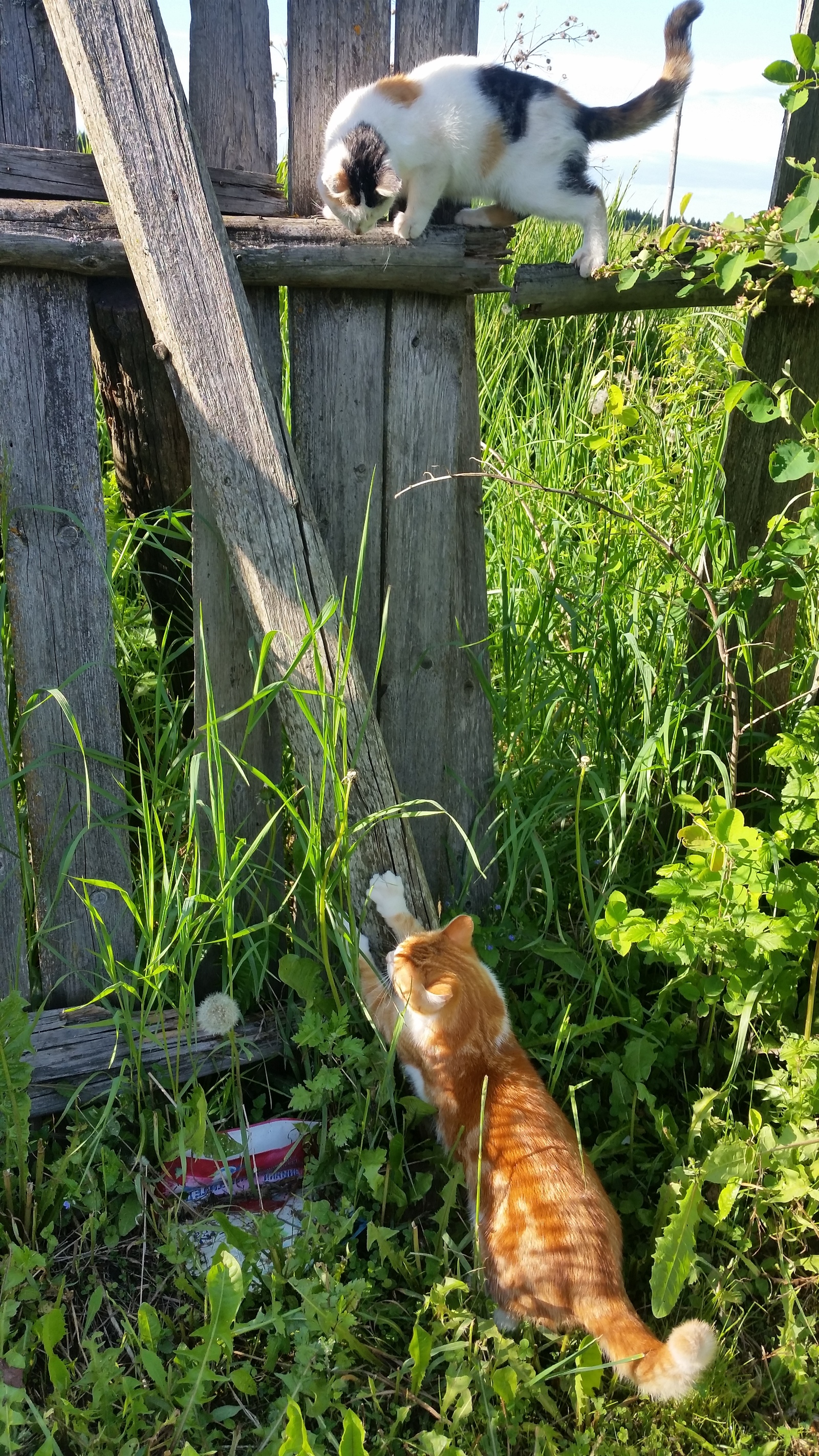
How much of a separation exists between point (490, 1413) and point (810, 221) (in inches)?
90.7

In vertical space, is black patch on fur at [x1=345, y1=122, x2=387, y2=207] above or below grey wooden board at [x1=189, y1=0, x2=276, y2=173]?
below

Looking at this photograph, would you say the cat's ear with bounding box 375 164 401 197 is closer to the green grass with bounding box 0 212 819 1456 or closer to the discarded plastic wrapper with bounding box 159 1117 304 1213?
the green grass with bounding box 0 212 819 1456

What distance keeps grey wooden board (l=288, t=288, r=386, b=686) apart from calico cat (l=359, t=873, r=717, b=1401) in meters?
0.66

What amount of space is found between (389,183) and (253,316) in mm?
392

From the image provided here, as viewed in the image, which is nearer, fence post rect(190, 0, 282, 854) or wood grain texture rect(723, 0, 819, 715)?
fence post rect(190, 0, 282, 854)

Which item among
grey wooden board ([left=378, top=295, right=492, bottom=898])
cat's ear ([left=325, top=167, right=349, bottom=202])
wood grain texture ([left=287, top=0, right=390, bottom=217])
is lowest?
grey wooden board ([left=378, top=295, right=492, bottom=898])

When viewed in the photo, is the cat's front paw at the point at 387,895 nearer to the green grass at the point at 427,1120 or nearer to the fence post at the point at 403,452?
Answer: the green grass at the point at 427,1120

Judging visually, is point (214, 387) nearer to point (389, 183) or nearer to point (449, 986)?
A: point (389, 183)

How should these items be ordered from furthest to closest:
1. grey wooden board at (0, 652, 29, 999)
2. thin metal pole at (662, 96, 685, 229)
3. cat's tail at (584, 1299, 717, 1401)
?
thin metal pole at (662, 96, 685, 229), grey wooden board at (0, 652, 29, 999), cat's tail at (584, 1299, 717, 1401)

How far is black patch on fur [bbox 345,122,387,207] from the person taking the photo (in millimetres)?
1955

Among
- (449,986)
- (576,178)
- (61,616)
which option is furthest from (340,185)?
(449,986)

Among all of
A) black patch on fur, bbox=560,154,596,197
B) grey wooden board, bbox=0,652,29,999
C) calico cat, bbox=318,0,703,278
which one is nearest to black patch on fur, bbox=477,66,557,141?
calico cat, bbox=318,0,703,278

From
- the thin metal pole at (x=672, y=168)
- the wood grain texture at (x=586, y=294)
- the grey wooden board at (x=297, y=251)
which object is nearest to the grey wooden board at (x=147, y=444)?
the grey wooden board at (x=297, y=251)

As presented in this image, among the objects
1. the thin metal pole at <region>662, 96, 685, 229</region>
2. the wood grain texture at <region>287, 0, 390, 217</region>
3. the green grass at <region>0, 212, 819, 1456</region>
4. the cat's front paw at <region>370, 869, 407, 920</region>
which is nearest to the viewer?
the green grass at <region>0, 212, 819, 1456</region>
